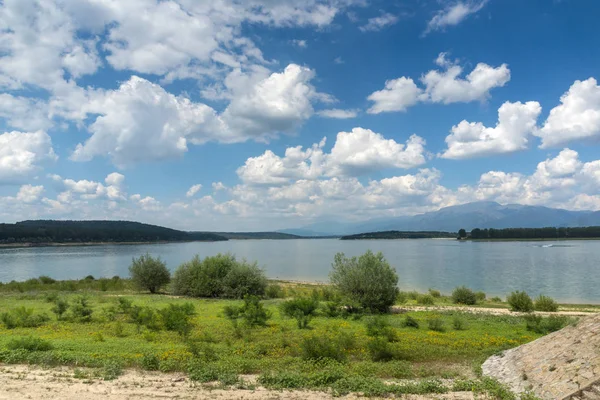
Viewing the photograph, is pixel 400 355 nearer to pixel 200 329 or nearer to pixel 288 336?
pixel 288 336

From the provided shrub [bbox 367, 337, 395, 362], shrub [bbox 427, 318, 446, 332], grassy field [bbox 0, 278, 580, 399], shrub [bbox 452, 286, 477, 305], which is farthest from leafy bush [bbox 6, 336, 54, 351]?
shrub [bbox 452, 286, 477, 305]

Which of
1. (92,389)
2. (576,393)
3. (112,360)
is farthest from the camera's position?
(112,360)

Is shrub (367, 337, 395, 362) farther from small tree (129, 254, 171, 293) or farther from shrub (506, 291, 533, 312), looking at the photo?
small tree (129, 254, 171, 293)

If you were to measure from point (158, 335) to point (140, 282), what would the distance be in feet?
101

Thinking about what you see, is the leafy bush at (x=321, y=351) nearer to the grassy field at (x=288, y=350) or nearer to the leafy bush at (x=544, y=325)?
the grassy field at (x=288, y=350)

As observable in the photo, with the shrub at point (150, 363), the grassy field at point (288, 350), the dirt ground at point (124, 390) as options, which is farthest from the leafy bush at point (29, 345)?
the shrub at point (150, 363)

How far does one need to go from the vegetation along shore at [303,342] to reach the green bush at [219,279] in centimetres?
890

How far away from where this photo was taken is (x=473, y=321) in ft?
77.2

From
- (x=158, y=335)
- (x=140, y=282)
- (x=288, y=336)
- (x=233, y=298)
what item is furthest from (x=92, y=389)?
(x=140, y=282)

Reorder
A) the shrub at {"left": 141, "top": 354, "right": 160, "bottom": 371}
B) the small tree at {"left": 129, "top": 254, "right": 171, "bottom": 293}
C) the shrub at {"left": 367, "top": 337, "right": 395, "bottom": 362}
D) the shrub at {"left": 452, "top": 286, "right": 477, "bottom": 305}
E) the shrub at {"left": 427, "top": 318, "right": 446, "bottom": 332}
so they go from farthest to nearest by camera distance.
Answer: the small tree at {"left": 129, "top": 254, "right": 171, "bottom": 293}
the shrub at {"left": 452, "top": 286, "right": 477, "bottom": 305}
the shrub at {"left": 427, "top": 318, "right": 446, "bottom": 332}
the shrub at {"left": 367, "top": 337, "right": 395, "bottom": 362}
the shrub at {"left": 141, "top": 354, "right": 160, "bottom": 371}

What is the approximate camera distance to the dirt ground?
10852mm

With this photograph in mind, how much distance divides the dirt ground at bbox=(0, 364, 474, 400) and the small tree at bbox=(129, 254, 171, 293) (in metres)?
35.7

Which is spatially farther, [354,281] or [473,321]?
[354,281]

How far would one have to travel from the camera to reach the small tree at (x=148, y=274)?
47.3 m
